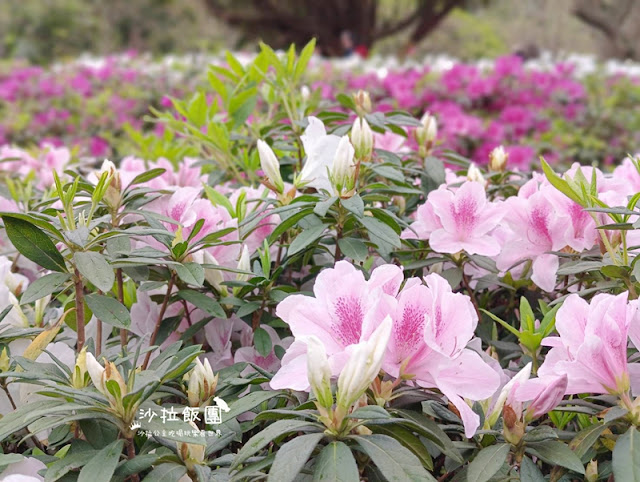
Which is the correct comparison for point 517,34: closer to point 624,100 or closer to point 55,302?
point 624,100

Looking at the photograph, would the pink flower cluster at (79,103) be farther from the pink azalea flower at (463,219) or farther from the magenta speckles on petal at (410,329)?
the magenta speckles on petal at (410,329)

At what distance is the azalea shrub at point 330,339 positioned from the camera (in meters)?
0.69

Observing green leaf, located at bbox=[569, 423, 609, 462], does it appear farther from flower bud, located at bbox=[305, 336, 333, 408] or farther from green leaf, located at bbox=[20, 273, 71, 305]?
green leaf, located at bbox=[20, 273, 71, 305]

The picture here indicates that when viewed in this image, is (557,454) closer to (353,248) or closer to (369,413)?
(369,413)

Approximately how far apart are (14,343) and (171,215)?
293 millimetres

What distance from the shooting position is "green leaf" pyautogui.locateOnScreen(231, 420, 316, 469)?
2.12 feet

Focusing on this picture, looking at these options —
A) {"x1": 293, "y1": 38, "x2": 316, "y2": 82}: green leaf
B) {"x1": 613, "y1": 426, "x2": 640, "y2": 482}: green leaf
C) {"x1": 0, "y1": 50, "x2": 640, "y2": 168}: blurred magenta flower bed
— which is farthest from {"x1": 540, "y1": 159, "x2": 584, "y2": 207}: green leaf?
{"x1": 0, "y1": 50, "x2": 640, "y2": 168}: blurred magenta flower bed

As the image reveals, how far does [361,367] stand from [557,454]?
230 mm

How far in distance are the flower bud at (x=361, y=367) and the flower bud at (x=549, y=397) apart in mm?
189

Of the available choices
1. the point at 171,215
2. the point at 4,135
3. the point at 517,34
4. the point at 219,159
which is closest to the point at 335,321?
the point at 171,215

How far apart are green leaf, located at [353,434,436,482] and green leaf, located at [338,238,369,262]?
363 mm

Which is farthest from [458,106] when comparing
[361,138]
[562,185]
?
[562,185]

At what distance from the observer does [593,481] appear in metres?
0.73

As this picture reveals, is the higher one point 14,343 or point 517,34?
point 14,343
